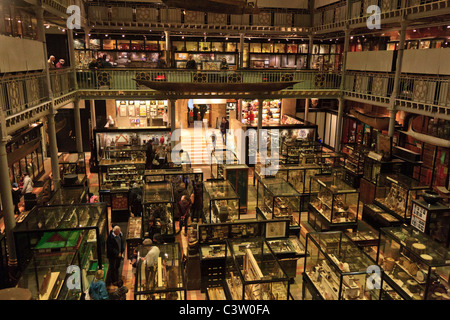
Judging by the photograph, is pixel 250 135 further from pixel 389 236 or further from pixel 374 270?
pixel 374 270

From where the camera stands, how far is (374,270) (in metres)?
7.57

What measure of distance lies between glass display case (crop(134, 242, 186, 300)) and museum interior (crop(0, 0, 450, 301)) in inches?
1.8

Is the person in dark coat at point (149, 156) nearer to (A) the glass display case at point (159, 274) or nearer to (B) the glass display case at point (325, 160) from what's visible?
(B) the glass display case at point (325, 160)

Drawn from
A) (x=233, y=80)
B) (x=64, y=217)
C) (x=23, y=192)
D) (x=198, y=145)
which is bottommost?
(x=198, y=145)

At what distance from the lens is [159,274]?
Answer: 7.38m

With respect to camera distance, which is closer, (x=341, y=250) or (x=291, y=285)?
(x=341, y=250)

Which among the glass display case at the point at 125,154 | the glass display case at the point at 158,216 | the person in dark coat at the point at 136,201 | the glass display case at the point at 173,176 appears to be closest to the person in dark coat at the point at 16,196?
the glass display case at the point at 125,154

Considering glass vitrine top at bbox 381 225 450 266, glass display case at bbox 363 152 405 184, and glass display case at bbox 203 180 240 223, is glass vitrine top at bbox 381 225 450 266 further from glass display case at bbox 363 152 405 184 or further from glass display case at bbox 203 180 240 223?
glass display case at bbox 363 152 405 184

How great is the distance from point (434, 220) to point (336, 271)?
4666mm

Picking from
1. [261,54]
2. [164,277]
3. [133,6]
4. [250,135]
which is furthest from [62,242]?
[261,54]

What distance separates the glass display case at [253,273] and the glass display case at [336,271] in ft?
4.01

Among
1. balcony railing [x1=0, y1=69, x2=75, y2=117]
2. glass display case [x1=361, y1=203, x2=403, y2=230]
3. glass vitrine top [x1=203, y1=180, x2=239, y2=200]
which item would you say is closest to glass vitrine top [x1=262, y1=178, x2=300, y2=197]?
glass vitrine top [x1=203, y1=180, x2=239, y2=200]

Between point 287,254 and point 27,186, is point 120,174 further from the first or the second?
point 287,254

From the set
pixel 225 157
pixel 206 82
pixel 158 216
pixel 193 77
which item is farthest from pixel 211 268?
pixel 193 77
